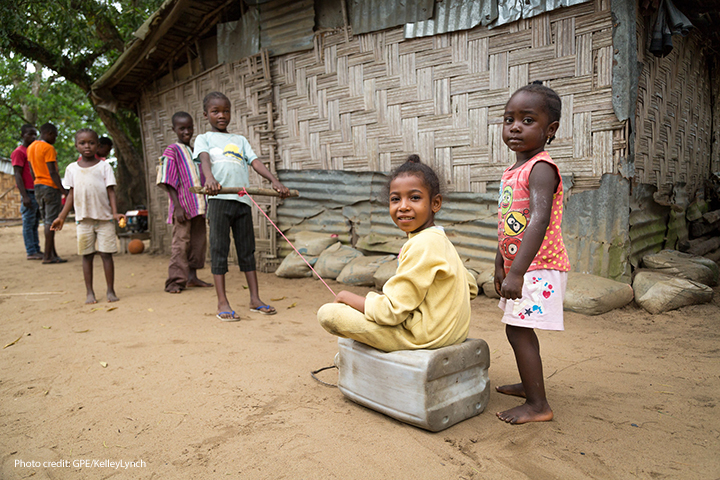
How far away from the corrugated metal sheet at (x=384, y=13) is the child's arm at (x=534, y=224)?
3.32 meters

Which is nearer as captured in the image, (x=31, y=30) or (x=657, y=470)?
(x=657, y=470)

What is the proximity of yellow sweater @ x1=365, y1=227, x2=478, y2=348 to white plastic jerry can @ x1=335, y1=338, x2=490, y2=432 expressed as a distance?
8cm

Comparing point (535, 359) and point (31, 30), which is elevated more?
point (31, 30)

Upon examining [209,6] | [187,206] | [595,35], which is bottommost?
[187,206]

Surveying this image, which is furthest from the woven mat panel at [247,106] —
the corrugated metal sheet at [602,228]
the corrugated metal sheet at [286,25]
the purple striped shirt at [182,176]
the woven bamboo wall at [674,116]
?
the woven bamboo wall at [674,116]

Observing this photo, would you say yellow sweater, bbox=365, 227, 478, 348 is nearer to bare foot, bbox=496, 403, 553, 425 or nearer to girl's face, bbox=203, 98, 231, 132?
bare foot, bbox=496, 403, 553, 425

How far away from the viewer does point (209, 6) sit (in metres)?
6.29

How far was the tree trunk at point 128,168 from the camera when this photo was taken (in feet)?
31.6

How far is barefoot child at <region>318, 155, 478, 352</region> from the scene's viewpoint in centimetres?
185

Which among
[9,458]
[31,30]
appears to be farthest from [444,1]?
[31,30]

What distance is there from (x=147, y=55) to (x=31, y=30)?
2095 millimetres

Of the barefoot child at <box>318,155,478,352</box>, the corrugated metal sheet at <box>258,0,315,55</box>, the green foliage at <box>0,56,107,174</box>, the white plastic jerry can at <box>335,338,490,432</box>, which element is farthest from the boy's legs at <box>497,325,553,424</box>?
the green foliage at <box>0,56,107,174</box>

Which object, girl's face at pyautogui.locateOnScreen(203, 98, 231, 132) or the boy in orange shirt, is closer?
girl's face at pyautogui.locateOnScreen(203, 98, 231, 132)

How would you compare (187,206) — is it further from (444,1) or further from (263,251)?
(444,1)
